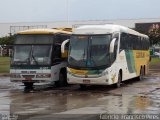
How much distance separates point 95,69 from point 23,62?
11.8 feet

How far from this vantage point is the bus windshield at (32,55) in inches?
891

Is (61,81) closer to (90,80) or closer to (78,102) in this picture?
(90,80)

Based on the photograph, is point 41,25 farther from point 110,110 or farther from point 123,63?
point 110,110

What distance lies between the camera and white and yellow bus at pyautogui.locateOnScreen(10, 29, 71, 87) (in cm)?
2253

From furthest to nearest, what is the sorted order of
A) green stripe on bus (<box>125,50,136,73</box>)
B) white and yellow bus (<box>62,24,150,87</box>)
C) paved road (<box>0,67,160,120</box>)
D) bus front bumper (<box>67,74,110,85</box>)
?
1. green stripe on bus (<box>125,50,136,73</box>)
2. white and yellow bus (<box>62,24,150,87</box>)
3. bus front bumper (<box>67,74,110,85</box>)
4. paved road (<box>0,67,160,120</box>)

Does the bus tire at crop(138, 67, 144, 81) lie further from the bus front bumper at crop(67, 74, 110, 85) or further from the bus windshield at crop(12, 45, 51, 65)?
the bus windshield at crop(12, 45, 51, 65)

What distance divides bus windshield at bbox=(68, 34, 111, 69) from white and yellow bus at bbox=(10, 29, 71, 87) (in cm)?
112

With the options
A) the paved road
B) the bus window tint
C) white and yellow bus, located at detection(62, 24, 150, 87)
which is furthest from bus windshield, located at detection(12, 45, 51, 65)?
the bus window tint

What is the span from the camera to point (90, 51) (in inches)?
863

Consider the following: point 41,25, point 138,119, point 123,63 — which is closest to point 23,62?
point 123,63

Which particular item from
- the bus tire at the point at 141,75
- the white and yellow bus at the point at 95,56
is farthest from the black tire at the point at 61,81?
the bus tire at the point at 141,75

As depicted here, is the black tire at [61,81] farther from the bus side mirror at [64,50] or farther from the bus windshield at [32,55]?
the bus windshield at [32,55]

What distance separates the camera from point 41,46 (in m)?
22.9

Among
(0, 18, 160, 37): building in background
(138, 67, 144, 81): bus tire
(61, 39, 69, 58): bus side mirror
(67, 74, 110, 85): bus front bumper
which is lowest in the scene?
(138, 67, 144, 81): bus tire
